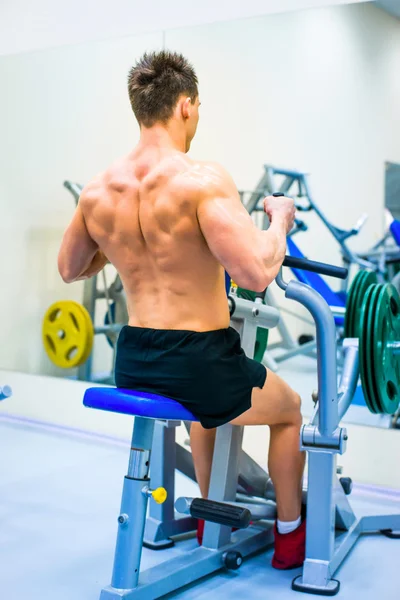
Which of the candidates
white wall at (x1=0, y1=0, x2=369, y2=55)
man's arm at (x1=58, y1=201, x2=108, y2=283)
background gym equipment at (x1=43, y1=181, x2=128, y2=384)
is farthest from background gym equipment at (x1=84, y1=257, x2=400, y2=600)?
white wall at (x1=0, y1=0, x2=369, y2=55)

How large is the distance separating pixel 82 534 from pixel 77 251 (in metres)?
1.24

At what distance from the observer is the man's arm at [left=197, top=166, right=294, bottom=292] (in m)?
1.83

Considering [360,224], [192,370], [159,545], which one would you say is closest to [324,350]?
[192,370]

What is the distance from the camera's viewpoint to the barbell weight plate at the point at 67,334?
4.71 metres

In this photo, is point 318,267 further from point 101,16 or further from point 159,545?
point 101,16

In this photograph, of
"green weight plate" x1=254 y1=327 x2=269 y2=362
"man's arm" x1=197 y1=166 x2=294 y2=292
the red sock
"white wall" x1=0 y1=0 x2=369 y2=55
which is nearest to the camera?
"man's arm" x1=197 y1=166 x2=294 y2=292

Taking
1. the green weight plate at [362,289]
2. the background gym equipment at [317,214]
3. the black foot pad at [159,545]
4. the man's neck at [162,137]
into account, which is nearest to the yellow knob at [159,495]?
the black foot pad at [159,545]

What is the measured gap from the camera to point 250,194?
4113 millimetres

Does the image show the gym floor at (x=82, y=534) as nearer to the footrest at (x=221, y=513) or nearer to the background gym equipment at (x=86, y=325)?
the footrest at (x=221, y=513)

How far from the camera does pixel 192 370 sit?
6.39ft

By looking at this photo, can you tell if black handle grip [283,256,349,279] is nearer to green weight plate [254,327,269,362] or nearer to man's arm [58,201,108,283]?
man's arm [58,201,108,283]

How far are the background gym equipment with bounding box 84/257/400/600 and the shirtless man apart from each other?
0.12 meters

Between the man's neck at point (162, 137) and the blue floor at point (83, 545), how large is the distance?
137 cm

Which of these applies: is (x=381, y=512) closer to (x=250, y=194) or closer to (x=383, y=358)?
(x=383, y=358)
